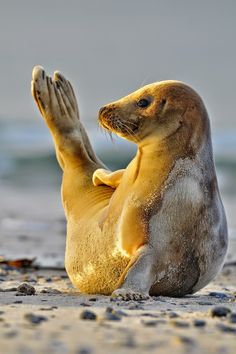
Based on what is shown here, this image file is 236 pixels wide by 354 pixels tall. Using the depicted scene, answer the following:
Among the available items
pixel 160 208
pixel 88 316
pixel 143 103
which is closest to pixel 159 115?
pixel 143 103

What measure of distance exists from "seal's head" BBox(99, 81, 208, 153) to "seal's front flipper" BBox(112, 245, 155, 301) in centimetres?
81

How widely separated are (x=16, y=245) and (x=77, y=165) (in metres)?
3.47

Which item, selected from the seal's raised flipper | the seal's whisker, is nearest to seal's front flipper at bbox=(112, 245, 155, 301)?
the seal's whisker

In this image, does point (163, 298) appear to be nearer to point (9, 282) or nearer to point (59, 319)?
point (59, 319)

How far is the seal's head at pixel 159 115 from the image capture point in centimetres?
692

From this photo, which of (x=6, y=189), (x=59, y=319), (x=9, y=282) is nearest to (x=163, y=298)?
(x=59, y=319)

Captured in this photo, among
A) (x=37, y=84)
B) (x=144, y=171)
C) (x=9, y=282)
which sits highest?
(x=37, y=84)

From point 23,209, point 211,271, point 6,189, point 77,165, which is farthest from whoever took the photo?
point 6,189

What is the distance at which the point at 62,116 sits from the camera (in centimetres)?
880

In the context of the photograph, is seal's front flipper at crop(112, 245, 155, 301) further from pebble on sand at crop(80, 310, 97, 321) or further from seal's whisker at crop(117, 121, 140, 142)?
pebble on sand at crop(80, 310, 97, 321)

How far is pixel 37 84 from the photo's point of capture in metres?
8.61

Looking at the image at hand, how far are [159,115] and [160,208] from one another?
25.8 inches

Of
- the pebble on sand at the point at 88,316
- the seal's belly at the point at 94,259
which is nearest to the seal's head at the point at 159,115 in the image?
the seal's belly at the point at 94,259

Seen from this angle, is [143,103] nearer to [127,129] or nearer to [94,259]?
[127,129]
